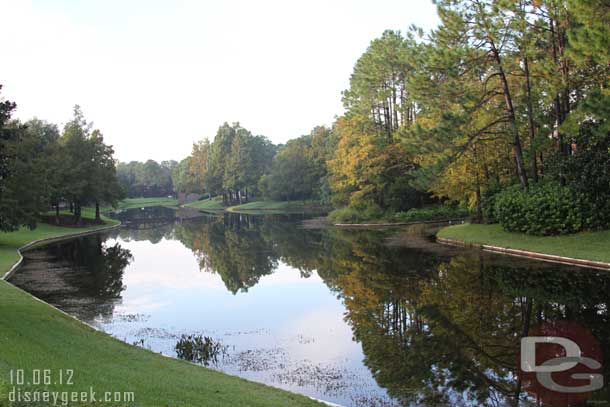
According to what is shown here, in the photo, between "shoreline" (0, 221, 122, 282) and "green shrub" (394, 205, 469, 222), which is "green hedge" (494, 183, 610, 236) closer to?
"green shrub" (394, 205, 469, 222)

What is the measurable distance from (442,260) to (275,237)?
18.8 metres

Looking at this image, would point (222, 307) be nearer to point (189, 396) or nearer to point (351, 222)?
point (189, 396)

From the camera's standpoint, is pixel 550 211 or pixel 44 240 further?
pixel 44 240

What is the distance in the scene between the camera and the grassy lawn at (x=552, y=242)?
2095 centimetres

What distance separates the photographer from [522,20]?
82.8ft

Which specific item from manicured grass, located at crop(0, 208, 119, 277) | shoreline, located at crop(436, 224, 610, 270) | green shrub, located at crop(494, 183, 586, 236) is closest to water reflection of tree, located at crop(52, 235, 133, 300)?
→ manicured grass, located at crop(0, 208, 119, 277)

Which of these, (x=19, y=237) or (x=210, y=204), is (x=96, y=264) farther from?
(x=210, y=204)

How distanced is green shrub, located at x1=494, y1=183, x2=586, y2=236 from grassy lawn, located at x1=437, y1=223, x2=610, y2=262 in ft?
1.36

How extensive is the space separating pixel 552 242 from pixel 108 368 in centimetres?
2080

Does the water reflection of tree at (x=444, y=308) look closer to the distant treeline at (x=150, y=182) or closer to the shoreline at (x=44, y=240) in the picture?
the shoreline at (x=44, y=240)

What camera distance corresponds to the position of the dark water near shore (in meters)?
9.88

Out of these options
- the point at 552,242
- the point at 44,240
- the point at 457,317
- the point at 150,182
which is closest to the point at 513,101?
the point at 552,242

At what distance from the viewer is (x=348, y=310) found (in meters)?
15.9

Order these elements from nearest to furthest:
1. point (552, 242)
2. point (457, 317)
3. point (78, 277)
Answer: point (457, 317) < point (78, 277) < point (552, 242)
